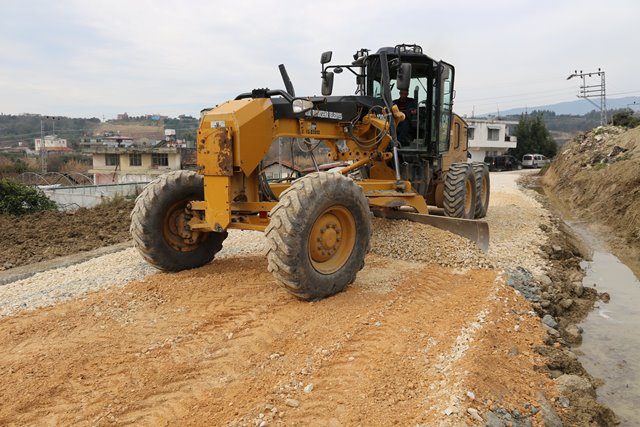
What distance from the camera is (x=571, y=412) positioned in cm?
408

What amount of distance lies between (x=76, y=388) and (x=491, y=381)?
9.99ft

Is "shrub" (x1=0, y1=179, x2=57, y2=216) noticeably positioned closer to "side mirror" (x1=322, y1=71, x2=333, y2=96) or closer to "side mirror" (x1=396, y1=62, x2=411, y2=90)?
"side mirror" (x1=322, y1=71, x2=333, y2=96)

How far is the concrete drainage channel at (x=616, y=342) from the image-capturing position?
15.7 feet

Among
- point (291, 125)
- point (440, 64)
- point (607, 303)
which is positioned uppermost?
point (440, 64)

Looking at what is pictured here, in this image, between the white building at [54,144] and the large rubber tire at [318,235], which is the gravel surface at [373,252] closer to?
the large rubber tire at [318,235]

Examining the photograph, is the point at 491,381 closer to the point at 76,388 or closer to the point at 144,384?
the point at 144,384

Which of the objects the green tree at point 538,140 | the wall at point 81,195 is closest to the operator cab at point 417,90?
the wall at point 81,195

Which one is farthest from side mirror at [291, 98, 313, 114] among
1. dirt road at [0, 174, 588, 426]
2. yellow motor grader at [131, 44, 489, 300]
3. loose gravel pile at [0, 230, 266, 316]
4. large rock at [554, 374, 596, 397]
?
large rock at [554, 374, 596, 397]

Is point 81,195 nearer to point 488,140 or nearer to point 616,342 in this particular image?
point 616,342

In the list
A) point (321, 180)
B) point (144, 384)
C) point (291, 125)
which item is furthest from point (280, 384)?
point (291, 125)

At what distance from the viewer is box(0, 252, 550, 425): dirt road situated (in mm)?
3553

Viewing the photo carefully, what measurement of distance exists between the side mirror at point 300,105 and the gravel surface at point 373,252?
7.42 feet

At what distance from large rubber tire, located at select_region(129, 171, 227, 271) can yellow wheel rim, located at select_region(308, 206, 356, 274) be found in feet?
6.22

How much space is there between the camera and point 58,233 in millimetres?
12797
